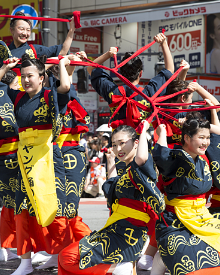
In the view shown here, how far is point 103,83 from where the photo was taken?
299 centimetres

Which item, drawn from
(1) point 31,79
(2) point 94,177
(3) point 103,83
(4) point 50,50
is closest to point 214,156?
(3) point 103,83

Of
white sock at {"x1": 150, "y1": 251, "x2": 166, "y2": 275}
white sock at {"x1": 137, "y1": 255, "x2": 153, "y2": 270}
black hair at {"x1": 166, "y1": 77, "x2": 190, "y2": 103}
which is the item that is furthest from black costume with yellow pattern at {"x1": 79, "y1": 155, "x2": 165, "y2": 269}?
black hair at {"x1": 166, "y1": 77, "x2": 190, "y2": 103}

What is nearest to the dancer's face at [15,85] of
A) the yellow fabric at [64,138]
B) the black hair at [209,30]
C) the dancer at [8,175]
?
the dancer at [8,175]

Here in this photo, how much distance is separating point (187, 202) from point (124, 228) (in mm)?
389

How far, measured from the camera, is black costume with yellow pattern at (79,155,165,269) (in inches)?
82.7

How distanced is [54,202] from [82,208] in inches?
155

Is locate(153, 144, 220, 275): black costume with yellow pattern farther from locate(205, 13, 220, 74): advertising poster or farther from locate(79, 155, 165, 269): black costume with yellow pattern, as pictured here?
locate(205, 13, 220, 74): advertising poster

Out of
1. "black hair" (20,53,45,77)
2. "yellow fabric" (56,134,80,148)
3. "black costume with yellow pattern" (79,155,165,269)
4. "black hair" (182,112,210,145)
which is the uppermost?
"black hair" (20,53,45,77)

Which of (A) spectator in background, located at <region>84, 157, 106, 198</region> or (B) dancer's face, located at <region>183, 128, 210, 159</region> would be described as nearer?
(B) dancer's face, located at <region>183, 128, 210, 159</region>

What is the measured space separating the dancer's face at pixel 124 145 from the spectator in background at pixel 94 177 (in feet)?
18.5

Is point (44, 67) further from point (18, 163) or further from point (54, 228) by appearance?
point (54, 228)

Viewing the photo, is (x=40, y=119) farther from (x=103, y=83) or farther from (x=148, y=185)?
(x=148, y=185)

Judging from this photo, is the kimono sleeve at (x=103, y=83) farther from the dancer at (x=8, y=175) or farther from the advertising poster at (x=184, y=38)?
the advertising poster at (x=184, y=38)

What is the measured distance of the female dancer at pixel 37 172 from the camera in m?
2.74
